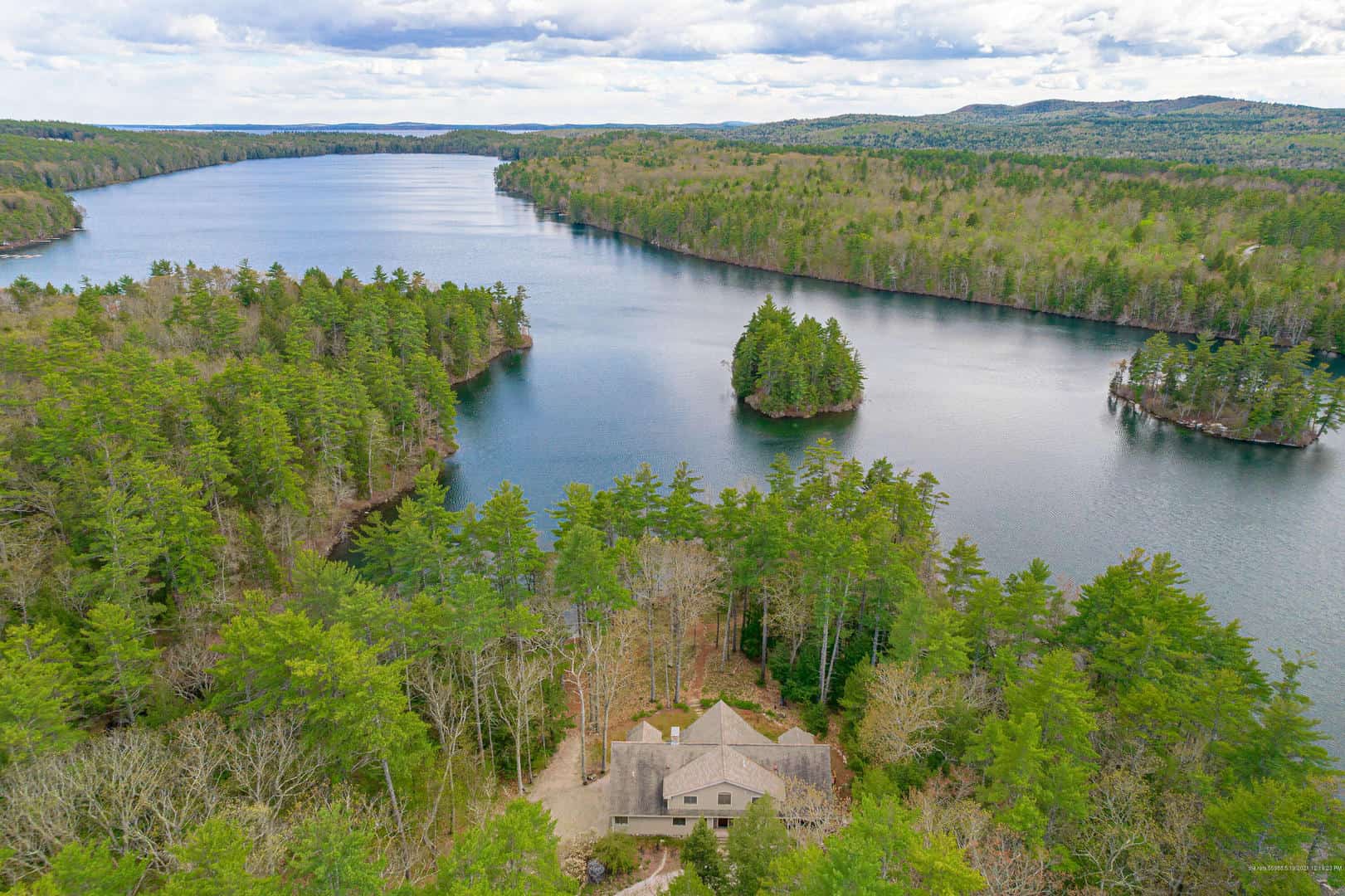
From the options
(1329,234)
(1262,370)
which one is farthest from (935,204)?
(1262,370)

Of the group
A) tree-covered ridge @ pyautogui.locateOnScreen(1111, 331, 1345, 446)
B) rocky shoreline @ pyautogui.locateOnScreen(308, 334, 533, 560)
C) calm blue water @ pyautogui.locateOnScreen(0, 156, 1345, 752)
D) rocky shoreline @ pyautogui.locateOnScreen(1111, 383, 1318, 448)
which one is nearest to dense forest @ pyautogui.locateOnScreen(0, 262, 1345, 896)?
rocky shoreline @ pyautogui.locateOnScreen(308, 334, 533, 560)

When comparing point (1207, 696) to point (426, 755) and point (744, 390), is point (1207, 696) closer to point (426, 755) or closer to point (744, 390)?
point (426, 755)

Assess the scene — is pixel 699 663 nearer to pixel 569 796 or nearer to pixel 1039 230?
pixel 569 796

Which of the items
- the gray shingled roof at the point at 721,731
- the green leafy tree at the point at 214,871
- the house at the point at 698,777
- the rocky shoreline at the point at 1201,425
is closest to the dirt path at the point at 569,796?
the house at the point at 698,777

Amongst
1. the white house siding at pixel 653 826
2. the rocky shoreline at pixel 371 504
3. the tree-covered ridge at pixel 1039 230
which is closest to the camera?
the white house siding at pixel 653 826

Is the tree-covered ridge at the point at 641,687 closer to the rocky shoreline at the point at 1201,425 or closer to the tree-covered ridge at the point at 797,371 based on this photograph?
the tree-covered ridge at the point at 797,371

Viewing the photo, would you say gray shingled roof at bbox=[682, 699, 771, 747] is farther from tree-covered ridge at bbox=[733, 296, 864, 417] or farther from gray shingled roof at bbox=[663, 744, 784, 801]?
tree-covered ridge at bbox=[733, 296, 864, 417]
